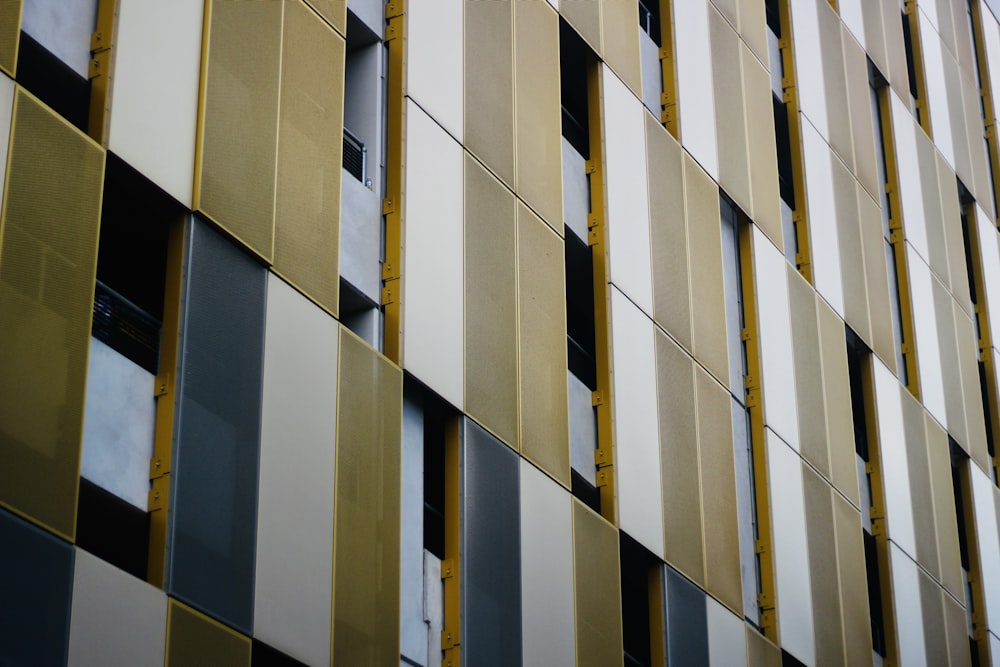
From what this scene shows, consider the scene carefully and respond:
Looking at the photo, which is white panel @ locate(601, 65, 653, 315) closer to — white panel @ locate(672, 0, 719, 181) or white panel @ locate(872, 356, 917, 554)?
white panel @ locate(672, 0, 719, 181)

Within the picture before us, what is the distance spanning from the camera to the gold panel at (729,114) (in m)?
30.0

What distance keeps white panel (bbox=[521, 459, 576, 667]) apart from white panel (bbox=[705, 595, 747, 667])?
440 centimetres

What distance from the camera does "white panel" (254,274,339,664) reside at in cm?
1652

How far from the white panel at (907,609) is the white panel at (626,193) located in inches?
390

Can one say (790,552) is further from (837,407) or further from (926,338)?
(926,338)

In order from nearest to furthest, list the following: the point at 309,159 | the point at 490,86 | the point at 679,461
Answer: the point at 309,159 → the point at 490,86 → the point at 679,461

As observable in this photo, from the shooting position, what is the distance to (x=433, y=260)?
67.0 feet

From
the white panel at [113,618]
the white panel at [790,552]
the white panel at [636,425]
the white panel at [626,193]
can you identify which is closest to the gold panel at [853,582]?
the white panel at [790,552]

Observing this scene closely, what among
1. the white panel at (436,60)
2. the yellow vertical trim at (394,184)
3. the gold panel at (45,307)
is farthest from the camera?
the white panel at (436,60)

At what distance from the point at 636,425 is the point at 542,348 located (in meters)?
2.73

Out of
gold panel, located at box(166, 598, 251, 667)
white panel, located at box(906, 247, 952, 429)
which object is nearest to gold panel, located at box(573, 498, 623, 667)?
gold panel, located at box(166, 598, 251, 667)

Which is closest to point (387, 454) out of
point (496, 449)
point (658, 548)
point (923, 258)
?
point (496, 449)

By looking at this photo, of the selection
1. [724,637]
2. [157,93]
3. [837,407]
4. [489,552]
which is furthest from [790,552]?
[157,93]

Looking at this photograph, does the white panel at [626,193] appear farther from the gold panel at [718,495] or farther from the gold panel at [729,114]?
the gold panel at [729,114]
